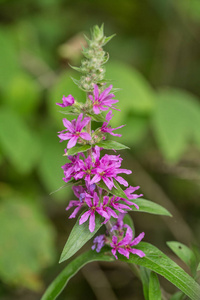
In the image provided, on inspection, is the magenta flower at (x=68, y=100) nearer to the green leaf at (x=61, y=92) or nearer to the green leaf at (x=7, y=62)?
the green leaf at (x=61, y=92)

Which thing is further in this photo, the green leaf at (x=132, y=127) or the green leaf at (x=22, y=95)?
the green leaf at (x=22, y=95)

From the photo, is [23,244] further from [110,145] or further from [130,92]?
[110,145]

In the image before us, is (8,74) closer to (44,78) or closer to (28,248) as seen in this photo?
(44,78)

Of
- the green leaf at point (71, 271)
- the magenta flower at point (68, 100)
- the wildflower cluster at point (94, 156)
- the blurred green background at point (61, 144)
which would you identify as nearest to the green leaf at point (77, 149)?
the wildflower cluster at point (94, 156)

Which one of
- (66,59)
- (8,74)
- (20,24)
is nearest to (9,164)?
(8,74)

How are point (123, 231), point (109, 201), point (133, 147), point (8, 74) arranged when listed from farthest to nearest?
point (133, 147) → point (8, 74) → point (123, 231) → point (109, 201)

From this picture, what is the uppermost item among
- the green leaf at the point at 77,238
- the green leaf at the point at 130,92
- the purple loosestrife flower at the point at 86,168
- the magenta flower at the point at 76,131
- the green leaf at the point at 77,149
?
the green leaf at the point at 130,92

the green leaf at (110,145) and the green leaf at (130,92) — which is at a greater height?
the green leaf at (130,92)

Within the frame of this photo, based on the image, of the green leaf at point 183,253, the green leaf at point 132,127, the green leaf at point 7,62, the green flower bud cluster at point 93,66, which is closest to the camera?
the green flower bud cluster at point 93,66

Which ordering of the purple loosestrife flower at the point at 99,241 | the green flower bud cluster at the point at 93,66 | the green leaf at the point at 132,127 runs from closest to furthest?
the green flower bud cluster at the point at 93,66, the purple loosestrife flower at the point at 99,241, the green leaf at the point at 132,127
